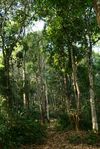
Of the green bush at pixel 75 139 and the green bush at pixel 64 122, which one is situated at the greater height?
the green bush at pixel 64 122

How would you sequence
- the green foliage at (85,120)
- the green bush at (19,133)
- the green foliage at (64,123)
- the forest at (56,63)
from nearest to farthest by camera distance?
the green bush at (19,133) < the forest at (56,63) < the green foliage at (85,120) < the green foliage at (64,123)

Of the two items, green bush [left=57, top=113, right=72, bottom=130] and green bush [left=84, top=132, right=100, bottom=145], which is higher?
green bush [left=57, top=113, right=72, bottom=130]

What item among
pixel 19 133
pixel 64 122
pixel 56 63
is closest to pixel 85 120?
pixel 64 122

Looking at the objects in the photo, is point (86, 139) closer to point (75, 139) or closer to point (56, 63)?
point (75, 139)

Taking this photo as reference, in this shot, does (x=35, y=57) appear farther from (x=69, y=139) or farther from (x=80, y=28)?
(x=69, y=139)

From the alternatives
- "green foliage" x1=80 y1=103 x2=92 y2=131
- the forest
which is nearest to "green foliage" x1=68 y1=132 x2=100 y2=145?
the forest

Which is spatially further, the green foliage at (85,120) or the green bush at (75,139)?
the green foliage at (85,120)

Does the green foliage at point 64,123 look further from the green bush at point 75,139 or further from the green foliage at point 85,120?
the green bush at point 75,139

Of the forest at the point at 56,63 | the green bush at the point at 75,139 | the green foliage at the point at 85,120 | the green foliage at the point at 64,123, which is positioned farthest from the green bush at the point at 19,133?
the green foliage at the point at 64,123

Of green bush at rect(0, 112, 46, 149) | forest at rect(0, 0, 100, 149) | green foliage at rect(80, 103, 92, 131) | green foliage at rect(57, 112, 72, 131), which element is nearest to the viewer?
green bush at rect(0, 112, 46, 149)

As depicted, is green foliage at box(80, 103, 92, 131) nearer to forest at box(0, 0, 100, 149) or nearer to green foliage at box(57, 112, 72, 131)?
forest at box(0, 0, 100, 149)

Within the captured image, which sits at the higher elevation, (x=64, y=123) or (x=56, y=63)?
(x=56, y=63)

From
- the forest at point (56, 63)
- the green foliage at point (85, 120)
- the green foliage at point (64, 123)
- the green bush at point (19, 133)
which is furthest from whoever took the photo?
the green foliage at point (64, 123)

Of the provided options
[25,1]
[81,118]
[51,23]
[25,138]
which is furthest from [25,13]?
[25,138]
